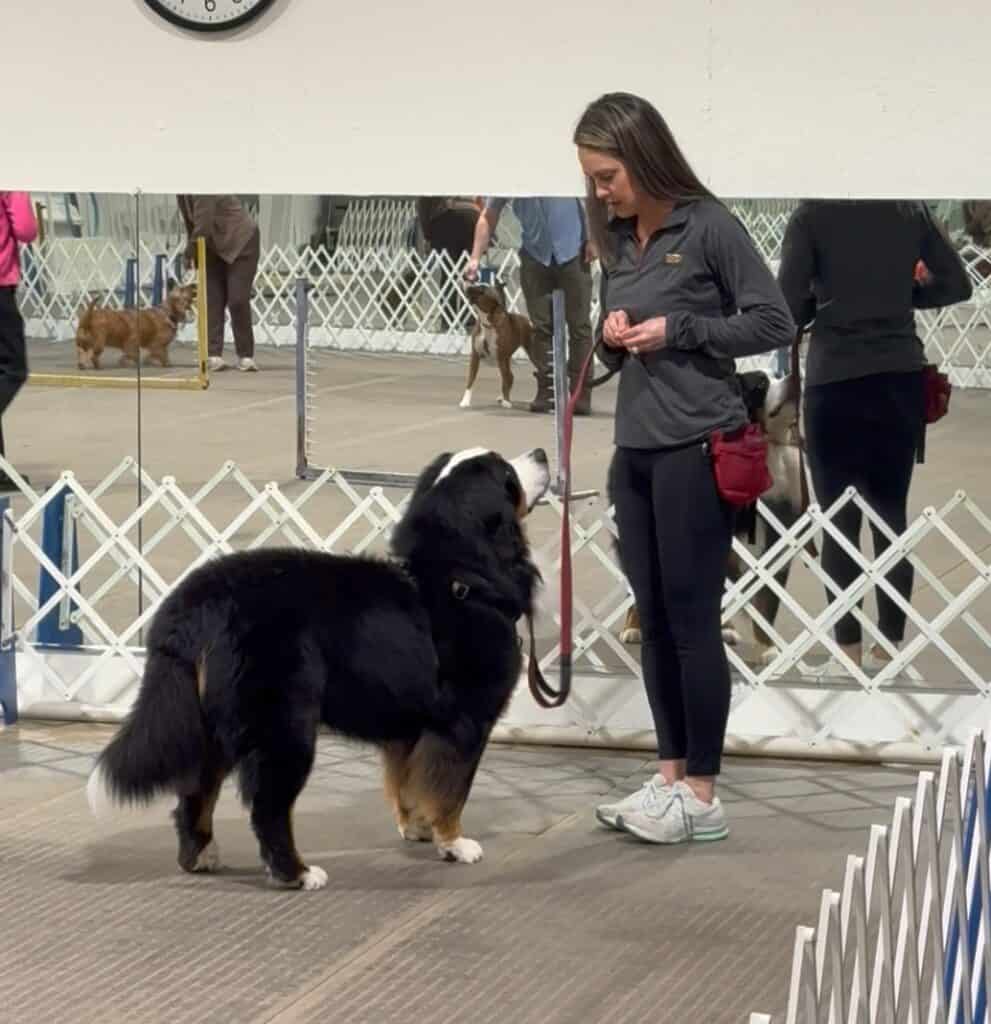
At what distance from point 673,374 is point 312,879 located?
54.4 inches

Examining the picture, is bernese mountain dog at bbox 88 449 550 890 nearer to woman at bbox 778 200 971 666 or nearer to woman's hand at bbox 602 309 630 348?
woman's hand at bbox 602 309 630 348

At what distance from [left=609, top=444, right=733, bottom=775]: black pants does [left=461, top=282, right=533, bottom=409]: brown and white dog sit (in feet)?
3.43

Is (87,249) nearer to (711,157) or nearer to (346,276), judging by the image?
(346,276)

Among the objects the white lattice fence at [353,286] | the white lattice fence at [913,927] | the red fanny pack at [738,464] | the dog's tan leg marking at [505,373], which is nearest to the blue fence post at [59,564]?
the white lattice fence at [353,286]

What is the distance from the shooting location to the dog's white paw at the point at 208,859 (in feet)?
14.7

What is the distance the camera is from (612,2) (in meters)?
5.44

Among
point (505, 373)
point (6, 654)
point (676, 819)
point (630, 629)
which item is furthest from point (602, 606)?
point (6, 654)

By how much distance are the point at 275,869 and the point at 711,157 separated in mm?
2335

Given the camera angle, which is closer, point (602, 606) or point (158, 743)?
point (158, 743)

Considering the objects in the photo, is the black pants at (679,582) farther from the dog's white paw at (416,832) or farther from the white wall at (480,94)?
the white wall at (480,94)

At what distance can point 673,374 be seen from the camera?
14.7 ft

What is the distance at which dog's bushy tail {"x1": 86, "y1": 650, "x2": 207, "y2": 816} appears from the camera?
13.9 ft

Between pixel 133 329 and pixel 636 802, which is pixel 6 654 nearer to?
pixel 133 329

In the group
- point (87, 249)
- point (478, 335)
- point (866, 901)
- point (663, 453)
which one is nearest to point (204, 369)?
point (87, 249)
